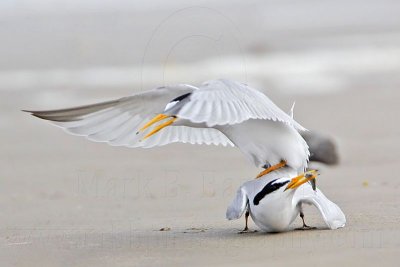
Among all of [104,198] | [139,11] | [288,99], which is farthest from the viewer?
[139,11]

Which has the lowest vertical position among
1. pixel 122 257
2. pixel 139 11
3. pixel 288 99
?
pixel 122 257

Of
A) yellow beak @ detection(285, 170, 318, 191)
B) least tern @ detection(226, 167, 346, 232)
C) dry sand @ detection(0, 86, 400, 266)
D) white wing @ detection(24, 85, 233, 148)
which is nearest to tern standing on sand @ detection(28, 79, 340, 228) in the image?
white wing @ detection(24, 85, 233, 148)

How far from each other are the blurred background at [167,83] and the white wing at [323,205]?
11 centimetres

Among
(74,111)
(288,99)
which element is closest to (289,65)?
(288,99)

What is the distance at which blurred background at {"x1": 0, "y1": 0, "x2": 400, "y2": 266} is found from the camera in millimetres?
5816

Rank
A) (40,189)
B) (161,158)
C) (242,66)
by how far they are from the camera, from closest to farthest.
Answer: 1. (40,189)
2. (161,158)
3. (242,66)

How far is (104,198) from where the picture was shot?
304 inches

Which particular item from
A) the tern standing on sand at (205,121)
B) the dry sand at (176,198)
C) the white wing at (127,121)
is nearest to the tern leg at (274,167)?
the tern standing on sand at (205,121)

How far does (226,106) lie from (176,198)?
2390mm

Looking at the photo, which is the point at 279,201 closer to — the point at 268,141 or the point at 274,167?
the point at 274,167

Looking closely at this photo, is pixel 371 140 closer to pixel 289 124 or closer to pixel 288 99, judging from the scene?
pixel 288 99

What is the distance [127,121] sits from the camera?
622 cm

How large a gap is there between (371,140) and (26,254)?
4922mm

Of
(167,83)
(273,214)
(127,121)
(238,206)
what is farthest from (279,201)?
(167,83)
